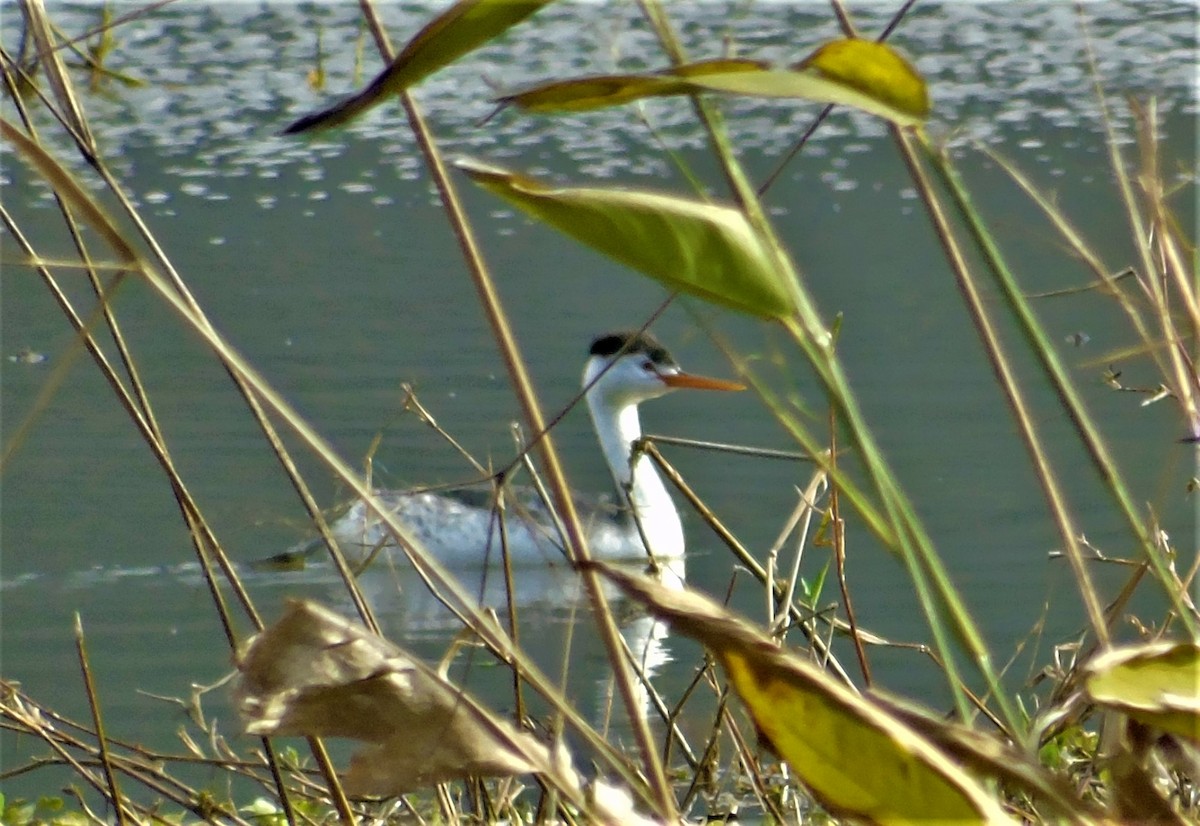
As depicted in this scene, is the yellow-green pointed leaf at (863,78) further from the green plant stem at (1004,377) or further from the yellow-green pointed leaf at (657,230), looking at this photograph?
the green plant stem at (1004,377)

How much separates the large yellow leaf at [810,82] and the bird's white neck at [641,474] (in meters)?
5.89

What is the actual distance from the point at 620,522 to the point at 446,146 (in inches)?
288

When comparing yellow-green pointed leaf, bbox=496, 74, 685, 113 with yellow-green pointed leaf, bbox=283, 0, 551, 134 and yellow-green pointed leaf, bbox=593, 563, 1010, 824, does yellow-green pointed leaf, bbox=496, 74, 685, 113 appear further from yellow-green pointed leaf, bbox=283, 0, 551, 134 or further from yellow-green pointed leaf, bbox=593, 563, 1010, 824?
yellow-green pointed leaf, bbox=593, 563, 1010, 824

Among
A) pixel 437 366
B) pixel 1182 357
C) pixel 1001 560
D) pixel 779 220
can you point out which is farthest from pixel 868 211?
pixel 1182 357

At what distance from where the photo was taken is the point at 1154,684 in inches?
28.8

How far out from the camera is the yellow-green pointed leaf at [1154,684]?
715 millimetres

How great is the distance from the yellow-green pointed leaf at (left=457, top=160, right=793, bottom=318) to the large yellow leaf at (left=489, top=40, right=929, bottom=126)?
40mm

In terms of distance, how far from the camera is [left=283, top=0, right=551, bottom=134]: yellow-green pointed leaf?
651 mm

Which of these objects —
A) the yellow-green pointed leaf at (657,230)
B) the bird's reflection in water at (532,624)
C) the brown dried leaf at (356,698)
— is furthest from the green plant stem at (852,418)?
the bird's reflection in water at (532,624)

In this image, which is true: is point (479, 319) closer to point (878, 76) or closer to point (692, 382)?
point (692, 382)

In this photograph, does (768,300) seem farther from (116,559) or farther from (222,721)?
(116,559)

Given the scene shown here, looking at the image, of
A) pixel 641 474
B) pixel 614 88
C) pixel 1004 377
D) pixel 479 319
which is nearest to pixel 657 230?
pixel 614 88

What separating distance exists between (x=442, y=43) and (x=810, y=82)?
0.14 m

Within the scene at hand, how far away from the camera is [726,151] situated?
0.84 metres
